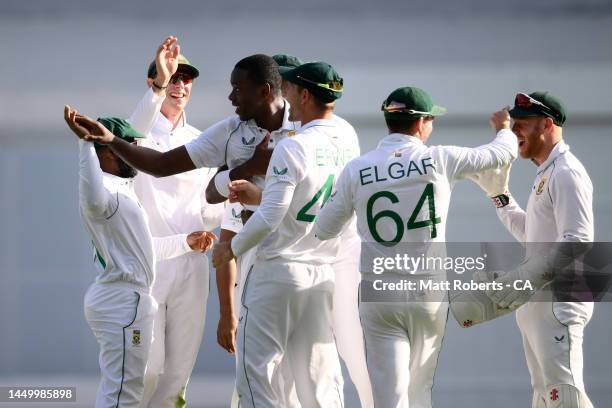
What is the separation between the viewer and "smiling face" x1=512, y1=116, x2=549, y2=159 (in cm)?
494

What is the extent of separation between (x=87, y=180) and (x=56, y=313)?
289cm

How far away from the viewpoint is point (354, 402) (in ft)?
22.0

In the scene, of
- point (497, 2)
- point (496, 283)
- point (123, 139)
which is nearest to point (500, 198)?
point (496, 283)

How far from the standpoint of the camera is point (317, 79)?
14.7 ft

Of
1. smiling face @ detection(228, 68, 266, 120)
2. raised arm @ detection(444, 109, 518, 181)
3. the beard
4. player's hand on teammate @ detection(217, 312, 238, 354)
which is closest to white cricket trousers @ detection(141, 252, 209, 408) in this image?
player's hand on teammate @ detection(217, 312, 238, 354)

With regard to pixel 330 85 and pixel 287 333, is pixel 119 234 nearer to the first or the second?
pixel 287 333

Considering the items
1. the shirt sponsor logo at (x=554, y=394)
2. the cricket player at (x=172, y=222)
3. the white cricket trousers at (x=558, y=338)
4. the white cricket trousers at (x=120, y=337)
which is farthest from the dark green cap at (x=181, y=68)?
the shirt sponsor logo at (x=554, y=394)

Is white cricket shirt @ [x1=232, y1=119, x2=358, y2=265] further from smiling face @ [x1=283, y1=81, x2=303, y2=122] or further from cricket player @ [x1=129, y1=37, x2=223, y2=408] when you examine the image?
cricket player @ [x1=129, y1=37, x2=223, y2=408]

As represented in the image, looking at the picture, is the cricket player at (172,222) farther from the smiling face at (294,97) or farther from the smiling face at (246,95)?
the smiling face at (294,97)

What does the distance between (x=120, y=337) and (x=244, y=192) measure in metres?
0.76

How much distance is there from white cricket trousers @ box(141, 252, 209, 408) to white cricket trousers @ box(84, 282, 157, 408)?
72 centimetres

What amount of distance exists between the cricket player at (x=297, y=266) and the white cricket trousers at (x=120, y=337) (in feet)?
1.26

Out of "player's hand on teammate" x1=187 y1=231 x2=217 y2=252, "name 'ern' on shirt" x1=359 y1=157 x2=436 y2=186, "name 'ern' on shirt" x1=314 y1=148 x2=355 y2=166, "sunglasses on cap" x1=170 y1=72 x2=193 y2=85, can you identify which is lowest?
"player's hand on teammate" x1=187 y1=231 x2=217 y2=252

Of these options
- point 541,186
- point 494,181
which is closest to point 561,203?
point 541,186
